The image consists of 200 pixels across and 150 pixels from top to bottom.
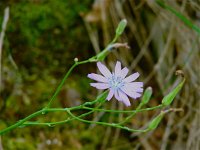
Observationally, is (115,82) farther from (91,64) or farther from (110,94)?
(91,64)

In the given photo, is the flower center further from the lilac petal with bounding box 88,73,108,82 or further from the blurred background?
the blurred background

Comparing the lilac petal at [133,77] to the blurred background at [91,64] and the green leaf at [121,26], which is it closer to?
the green leaf at [121,26]

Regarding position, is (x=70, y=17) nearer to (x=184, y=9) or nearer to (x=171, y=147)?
(x=184, y=9)

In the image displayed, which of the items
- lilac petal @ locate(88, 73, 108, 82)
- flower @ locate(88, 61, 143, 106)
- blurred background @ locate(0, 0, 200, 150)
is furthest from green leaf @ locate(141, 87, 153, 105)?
blurred background @ locate(0, 0, 200, 150)

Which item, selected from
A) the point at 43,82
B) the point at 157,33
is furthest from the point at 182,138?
the point at 43,82

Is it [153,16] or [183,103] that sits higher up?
[153,16]

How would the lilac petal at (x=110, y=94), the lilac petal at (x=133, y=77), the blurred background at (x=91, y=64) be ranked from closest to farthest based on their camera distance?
→ the lilac petal at (x=110, y=94) → the lilac petal at (x=133, y=77) → the blurred background at (x=91, y=64)

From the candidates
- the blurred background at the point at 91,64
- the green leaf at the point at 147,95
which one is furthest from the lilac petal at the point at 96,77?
the blurred background at the point at 91,64
